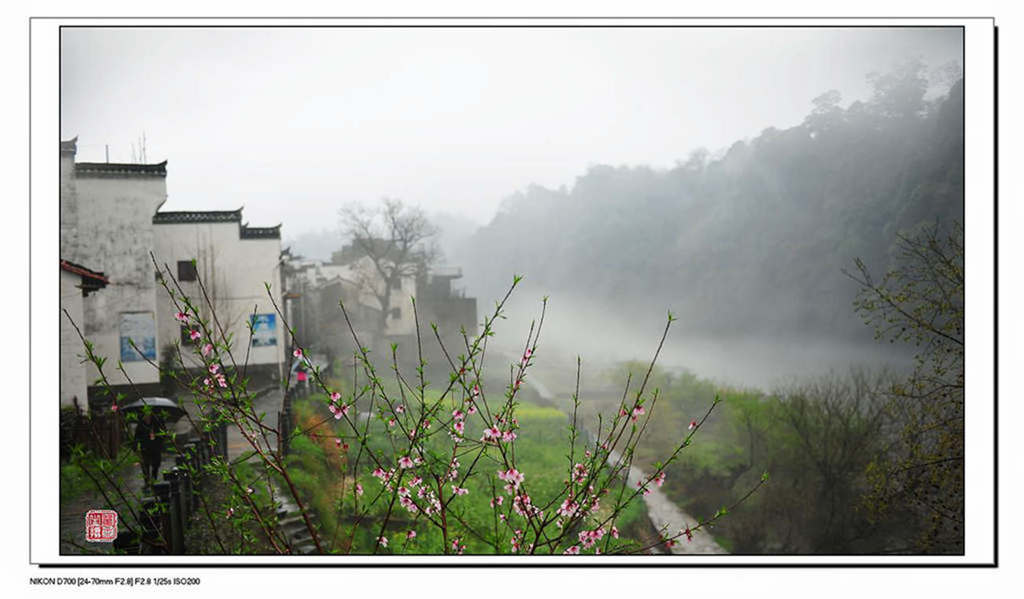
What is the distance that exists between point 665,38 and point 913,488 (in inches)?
92.3

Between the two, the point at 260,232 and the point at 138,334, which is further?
the point at 260,232

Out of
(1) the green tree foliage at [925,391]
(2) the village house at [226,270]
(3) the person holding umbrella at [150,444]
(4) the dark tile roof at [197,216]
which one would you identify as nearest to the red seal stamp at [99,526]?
(3) the person holding umbrella at [150,444]

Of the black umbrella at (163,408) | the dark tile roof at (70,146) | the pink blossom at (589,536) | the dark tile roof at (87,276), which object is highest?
the dark tile roof at (70,146)

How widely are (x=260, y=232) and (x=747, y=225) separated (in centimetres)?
239

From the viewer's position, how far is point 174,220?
335cm

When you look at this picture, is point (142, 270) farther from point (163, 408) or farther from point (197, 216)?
point (163, 408)

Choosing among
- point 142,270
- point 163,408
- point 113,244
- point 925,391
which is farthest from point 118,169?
point 925,391

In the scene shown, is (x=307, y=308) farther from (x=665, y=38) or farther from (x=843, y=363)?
(x=843, y=363)

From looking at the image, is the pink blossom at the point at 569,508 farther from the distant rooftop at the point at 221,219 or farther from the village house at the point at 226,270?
the distant rooftop at the point at 221,219

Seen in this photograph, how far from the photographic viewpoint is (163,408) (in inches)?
120

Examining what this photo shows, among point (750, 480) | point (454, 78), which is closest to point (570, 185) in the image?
point (454, 78)

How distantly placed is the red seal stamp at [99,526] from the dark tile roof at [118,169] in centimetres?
145

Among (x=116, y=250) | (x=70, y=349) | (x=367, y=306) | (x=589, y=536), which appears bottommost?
(x=589, y=536)

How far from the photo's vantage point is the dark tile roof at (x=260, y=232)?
339 centimetres
